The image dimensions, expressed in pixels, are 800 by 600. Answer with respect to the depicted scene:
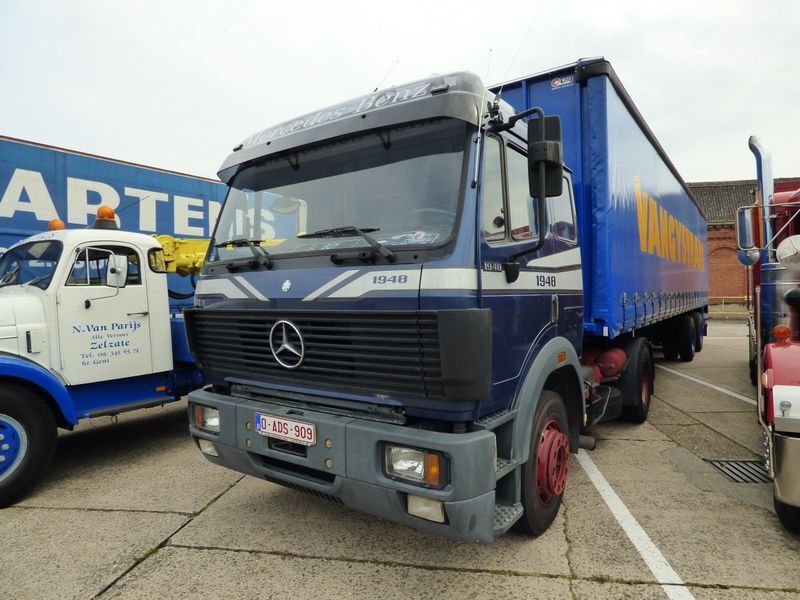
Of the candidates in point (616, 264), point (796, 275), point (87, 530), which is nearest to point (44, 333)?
point (87, 530)

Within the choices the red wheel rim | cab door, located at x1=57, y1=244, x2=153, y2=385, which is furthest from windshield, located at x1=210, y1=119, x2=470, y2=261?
cab door, located at x1=57, y1=244, x2=153, y2=385

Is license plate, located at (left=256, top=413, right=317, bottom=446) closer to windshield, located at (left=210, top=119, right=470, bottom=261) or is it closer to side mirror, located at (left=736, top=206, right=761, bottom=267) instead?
windshield, located at (left=210, top=119, right=470, bottom=261)

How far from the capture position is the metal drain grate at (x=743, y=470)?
4152 mm

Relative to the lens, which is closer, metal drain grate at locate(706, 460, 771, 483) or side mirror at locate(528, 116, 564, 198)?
side mirror at locate(528, 116, 564, 198)

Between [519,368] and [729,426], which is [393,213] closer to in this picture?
[519,368]

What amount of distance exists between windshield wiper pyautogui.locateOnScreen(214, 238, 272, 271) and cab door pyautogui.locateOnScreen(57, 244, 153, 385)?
7.00 ft

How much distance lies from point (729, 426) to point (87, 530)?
21.1ft

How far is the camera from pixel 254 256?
9.97 ft

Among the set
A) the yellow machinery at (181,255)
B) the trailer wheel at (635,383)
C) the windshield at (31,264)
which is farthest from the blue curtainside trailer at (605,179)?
the windshield at (31,264)

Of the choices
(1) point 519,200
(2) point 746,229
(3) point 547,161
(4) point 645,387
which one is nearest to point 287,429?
(1) point 519,200

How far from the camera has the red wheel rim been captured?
10.0ft

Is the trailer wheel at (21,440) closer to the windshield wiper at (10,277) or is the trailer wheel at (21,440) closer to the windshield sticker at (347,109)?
the windshield wiper at (10,277)

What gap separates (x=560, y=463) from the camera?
3.28 m

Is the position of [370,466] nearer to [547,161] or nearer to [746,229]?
[547,161]
